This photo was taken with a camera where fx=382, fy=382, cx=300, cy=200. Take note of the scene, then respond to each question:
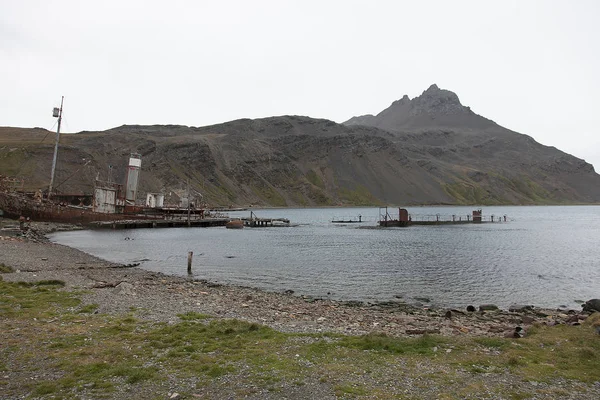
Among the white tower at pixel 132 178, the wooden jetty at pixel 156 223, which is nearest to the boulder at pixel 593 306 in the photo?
the wooden jetty at pixel 156 223

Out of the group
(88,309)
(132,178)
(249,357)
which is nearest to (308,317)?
(249,357)

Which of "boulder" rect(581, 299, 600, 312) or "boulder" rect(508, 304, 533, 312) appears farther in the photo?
"boulder" rect(508, 304, 533, 312)

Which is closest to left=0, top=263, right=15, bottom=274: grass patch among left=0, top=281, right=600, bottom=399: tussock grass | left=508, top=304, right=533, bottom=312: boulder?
left=0, top=281, right=600, bottom=399: tussock grass

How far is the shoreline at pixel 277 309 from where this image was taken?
16.1 metres

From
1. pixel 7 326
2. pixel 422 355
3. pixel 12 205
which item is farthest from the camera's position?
pixel 12 205

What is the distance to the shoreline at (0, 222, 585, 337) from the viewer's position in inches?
635

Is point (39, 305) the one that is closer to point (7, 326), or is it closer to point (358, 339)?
point (7, 326)

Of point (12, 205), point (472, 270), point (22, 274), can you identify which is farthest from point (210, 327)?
point (12, 205)

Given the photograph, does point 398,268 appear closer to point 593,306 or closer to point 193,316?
point 593,306

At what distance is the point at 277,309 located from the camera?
19719 millimetres

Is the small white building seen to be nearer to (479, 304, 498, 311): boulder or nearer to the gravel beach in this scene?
the gravel beach

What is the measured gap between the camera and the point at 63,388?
8.48 metres

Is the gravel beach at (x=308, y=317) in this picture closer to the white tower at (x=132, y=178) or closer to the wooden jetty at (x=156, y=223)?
the wooden jetty at (x=156, y=223)

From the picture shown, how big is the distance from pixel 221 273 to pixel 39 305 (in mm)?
20160
